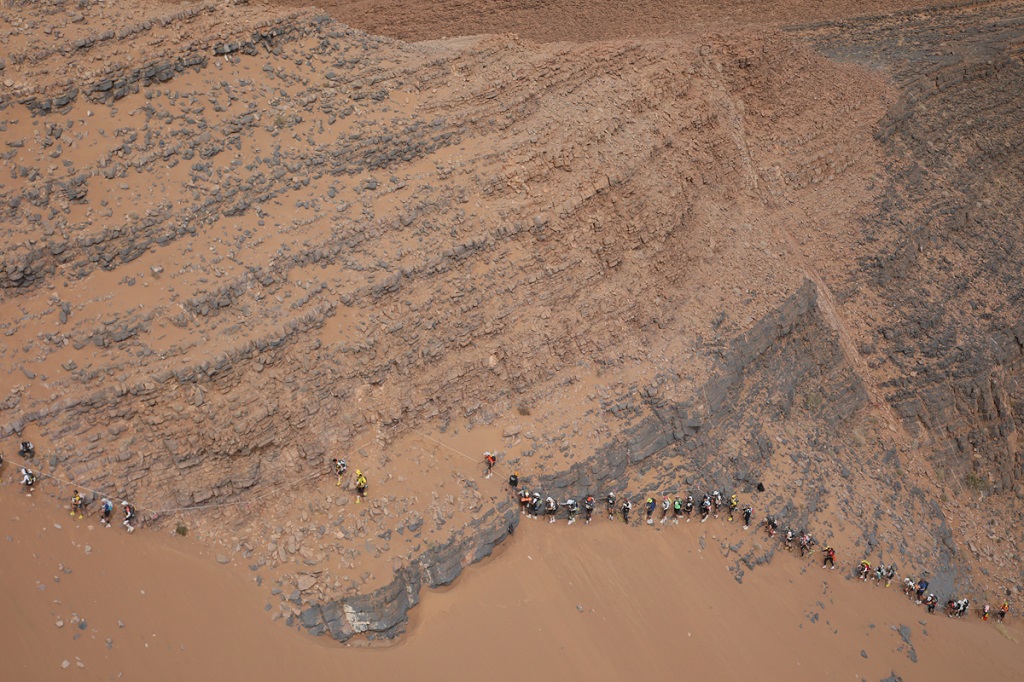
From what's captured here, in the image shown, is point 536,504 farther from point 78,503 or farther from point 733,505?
point 78,503

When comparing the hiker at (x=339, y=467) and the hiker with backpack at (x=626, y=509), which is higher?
the hiker at (x=339, y=467)

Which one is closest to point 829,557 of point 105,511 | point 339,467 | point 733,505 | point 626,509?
point 733,505

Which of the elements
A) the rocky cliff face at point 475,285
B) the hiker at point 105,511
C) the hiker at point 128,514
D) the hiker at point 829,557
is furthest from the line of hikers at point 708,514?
the hiker at point 105,511

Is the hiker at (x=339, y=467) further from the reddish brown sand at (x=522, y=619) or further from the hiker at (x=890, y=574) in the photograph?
the hiker at (x=890, y=574)

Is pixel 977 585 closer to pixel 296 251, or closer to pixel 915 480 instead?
pixel 915 480

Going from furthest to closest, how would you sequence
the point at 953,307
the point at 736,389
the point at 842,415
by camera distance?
the point at 953,307
the point at 842,415
the point at 736,389

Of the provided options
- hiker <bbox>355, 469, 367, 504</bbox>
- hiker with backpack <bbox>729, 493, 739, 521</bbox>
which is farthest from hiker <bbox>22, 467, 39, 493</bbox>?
hiker with backpack <bbox>729, 493, 739, 521</bbox>

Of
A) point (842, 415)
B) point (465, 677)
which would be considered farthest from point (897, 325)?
point (465, 677)
